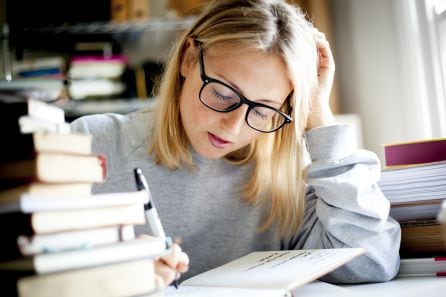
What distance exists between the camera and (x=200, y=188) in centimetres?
121

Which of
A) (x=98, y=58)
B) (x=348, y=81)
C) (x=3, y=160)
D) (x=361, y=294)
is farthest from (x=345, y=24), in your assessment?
(x=3, y=160)

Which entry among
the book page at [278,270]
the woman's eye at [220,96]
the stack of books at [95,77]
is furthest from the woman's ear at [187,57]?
the stack of books at [95,77]

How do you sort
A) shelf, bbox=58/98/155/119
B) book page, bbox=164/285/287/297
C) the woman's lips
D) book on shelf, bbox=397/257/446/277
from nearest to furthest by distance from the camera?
book page, bbox=164/285/287/297 → book on shelf, bbox=397/257/446/277 → the woman's lips → shelf, bbox=58/98/155/119

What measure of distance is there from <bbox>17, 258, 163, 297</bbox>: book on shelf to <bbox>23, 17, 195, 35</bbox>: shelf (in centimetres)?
200

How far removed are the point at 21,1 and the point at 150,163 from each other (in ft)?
5.16

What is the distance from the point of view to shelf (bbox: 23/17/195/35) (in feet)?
8.05

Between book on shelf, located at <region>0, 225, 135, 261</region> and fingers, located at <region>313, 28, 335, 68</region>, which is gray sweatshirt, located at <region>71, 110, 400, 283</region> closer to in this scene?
fingers, located at <region>313, 28, 335, 68</region>

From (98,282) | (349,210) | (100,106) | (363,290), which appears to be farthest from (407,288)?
(100,106)

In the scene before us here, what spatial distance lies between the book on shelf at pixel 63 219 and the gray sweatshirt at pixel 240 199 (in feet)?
1.80

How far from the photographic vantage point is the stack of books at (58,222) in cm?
54

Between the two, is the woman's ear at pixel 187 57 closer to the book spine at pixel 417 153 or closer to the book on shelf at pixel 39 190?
the book spine at pixel 417 153

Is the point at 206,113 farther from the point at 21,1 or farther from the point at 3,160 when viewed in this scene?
the point at 21,1

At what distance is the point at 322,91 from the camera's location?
1.23 meters

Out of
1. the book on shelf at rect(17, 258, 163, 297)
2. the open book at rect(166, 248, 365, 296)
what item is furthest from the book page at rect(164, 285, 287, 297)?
the book on shelf at rect(17, 258, 163, 297)
